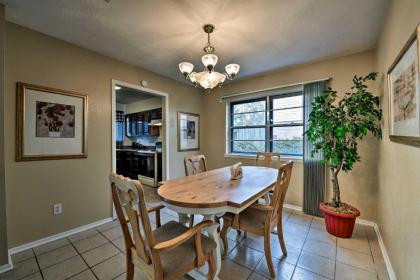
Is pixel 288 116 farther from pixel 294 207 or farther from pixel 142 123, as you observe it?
pixel 142 123

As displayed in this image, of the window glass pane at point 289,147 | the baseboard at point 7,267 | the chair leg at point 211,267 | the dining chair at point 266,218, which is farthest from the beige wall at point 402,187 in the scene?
the baseboard at point 7,267

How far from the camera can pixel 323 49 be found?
2461 mm

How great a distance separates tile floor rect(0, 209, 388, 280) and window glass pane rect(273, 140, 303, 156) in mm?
1293

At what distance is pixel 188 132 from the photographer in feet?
13.0

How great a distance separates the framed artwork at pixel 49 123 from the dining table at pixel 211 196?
1502 millimetres

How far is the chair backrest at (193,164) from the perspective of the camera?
2.43m

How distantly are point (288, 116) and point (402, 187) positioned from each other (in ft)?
6.81

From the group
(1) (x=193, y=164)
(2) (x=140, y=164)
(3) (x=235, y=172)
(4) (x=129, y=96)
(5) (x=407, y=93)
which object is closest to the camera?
(5) (x=407, y=93)

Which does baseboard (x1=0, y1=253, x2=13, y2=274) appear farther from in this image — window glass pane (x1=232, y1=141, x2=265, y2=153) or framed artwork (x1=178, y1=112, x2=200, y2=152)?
window glass pane (x1=232, y1=141, x2=265, y2=153)

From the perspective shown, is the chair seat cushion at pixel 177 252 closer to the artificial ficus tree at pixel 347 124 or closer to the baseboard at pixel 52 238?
the baseboard at pixel 52 238

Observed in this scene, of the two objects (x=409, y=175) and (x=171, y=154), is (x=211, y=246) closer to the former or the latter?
(x=409, y=175)

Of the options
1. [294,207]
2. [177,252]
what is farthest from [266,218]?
[294,207]

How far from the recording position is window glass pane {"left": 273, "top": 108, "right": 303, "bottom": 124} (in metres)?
3.13

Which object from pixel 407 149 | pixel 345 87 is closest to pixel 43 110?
pixel 407 149
